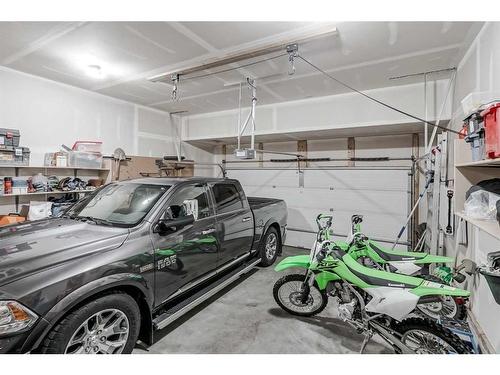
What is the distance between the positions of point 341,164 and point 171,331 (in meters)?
4.78

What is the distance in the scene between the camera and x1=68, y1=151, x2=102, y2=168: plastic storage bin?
14.4 feet

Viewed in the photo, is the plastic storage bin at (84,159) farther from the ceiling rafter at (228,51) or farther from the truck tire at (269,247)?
the truck tire at (269,247)

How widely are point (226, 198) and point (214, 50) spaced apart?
187cm

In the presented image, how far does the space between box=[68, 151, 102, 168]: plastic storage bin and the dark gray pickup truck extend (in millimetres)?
1822

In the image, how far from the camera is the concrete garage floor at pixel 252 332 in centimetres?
236

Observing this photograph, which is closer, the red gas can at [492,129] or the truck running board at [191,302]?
the red gas can at [492,129]

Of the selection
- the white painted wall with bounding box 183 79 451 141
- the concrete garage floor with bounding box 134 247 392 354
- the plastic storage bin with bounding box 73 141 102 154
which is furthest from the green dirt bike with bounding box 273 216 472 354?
the plastic storage bin with bounding box 73 141 102 154

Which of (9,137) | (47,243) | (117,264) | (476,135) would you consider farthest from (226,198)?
(9,137)

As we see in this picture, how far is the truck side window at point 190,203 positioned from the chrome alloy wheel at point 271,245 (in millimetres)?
1791

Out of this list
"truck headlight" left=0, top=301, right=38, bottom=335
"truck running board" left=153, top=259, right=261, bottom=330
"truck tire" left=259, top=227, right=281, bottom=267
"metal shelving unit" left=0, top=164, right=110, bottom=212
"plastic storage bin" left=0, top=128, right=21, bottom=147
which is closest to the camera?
"truck headlight" left=0, top=301, right=38, bottom=335

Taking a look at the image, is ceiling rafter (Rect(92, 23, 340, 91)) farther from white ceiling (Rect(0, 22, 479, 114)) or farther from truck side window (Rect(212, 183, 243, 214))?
truck side window (Rect(212, 183, 243, 214))

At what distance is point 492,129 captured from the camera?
161cm

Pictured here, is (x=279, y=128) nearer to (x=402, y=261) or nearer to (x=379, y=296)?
(x=402, y=261)


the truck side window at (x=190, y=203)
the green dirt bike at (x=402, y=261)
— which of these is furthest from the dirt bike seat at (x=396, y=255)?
the truck side window at (x=190, y=203)
